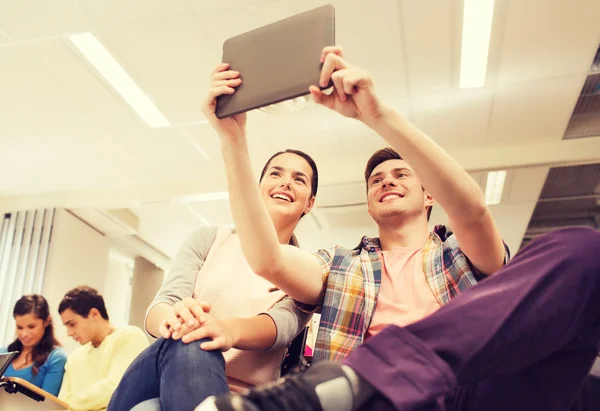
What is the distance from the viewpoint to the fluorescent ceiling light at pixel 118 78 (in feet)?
10.0

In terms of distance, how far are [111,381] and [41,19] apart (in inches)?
76.9

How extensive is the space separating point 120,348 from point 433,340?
2.43 meters

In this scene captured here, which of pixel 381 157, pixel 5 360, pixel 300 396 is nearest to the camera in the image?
pixel 300 396

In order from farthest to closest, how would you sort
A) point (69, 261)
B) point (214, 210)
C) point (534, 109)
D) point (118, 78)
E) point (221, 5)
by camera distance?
1. point (214, 210)
2. point (69, 261)
3. point (534, 109)
4. point (118, 78)
5. point (221, 5)

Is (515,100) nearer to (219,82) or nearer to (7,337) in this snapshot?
(219,82)

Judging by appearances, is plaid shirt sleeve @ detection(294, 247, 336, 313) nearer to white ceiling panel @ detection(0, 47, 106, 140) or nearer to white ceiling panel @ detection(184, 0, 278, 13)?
white ceiling panel @ detection(184, 0, 278, 13)

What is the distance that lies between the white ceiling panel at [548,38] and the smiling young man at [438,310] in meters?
2.08

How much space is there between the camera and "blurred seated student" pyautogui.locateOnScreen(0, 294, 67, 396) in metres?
2.96

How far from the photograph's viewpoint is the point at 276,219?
5.01ft

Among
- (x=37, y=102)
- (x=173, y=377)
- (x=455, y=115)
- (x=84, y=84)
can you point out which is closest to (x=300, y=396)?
(x=173, y=377)

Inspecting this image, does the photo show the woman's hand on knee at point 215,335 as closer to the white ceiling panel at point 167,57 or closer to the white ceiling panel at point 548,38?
the white ceiling panel at point 167,57

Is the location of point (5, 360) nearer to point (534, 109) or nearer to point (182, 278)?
point (182, 278)

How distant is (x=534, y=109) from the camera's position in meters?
Result: 3.72

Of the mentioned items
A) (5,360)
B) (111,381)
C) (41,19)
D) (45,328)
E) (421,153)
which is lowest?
(111,381)
